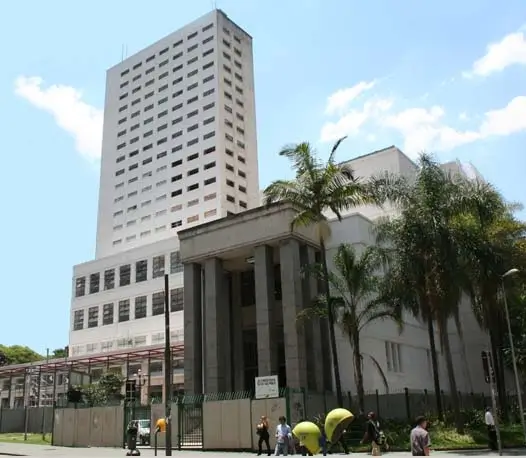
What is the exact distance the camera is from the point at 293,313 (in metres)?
31.6

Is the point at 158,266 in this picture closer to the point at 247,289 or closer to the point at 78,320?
the point at 78,320

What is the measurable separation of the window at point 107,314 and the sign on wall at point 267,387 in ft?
152

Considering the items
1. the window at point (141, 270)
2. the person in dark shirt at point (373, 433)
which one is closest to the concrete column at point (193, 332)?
the person in dark shirt at point (373, 433)

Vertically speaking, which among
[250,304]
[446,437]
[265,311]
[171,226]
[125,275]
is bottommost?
[446,437]

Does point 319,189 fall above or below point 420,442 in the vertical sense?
above

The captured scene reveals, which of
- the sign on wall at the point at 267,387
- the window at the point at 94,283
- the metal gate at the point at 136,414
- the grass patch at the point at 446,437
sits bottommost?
the grass patch at the point at 446,437

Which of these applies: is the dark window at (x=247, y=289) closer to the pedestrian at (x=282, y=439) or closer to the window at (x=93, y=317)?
the pedestrian at (x=282, y=439)

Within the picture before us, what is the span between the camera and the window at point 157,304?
214ft

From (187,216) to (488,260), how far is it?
71.6 metres

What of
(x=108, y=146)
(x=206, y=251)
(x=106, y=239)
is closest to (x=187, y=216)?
(x=106, y=239)

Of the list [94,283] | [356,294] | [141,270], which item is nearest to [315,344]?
[356,294]

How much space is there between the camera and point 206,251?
36.3 m

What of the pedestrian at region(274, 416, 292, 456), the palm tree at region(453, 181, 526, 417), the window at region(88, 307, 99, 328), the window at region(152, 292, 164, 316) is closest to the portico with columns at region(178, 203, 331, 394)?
the pedestrian at region(274, 416, 292, 456)

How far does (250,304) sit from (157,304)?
29966 millimetres
